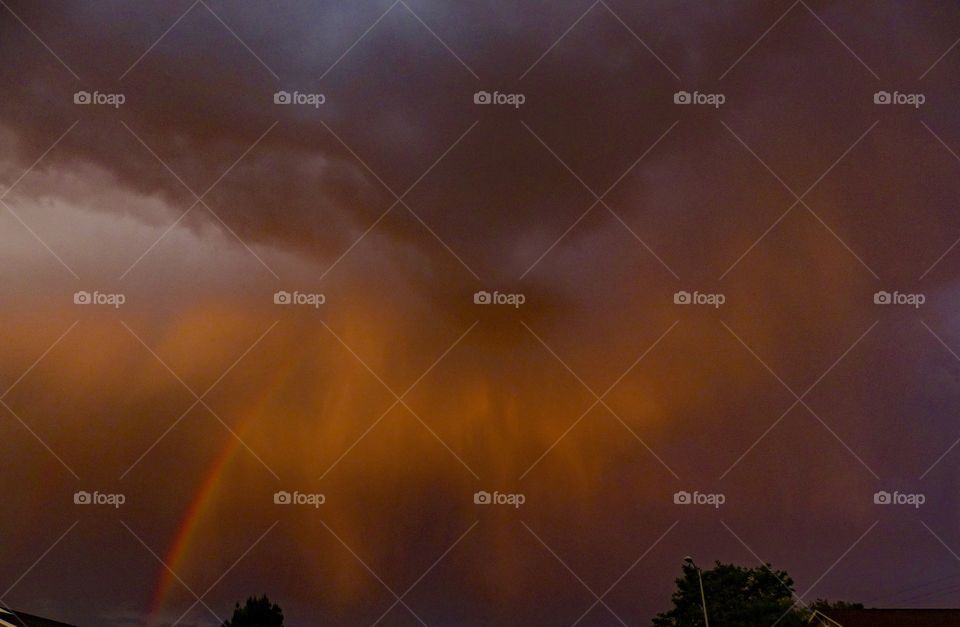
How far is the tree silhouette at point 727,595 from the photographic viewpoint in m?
55.1

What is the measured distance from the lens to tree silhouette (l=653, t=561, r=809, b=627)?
55062 millimetres

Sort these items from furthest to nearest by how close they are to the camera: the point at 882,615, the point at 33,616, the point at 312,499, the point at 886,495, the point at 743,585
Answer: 1. the point at 743,585
2. the point at 882,615
3. the point at 33,616
4. the point at 312,499
5. the point at 886,495

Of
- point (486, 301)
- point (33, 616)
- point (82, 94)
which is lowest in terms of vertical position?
point (33, 616)

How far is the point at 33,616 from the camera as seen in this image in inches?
2045

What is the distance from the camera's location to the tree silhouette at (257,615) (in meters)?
53.9

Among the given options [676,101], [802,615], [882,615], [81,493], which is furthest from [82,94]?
[882,615]

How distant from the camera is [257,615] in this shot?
54188mm

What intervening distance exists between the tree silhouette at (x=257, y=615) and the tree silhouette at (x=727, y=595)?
24.4 meters

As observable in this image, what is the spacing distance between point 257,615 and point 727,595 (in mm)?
29362

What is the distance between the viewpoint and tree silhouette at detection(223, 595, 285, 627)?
53.9 meters

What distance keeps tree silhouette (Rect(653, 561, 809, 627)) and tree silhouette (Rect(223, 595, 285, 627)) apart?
2441cm

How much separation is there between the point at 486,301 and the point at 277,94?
1094 cm

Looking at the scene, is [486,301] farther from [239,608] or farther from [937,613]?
[937,613]

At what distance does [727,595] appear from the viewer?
195 feet
